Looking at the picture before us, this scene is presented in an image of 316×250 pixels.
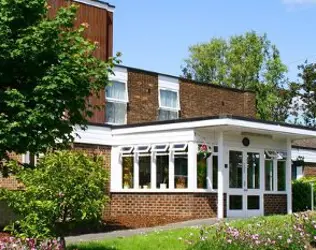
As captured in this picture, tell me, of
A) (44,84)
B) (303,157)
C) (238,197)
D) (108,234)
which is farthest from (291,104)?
(44,84)

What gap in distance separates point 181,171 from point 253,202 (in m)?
3.33

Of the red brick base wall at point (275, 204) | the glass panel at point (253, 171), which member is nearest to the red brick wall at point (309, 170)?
the red brick base wall at point (275, 204)

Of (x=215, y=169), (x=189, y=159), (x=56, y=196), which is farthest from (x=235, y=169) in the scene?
(x=56, y=196)

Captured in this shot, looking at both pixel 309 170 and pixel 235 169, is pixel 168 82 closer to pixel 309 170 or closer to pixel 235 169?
pixel 235 169

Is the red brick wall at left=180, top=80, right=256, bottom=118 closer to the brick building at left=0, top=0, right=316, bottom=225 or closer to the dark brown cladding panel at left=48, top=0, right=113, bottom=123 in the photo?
the brick building at left=0, top=0, right=316, bottom=225

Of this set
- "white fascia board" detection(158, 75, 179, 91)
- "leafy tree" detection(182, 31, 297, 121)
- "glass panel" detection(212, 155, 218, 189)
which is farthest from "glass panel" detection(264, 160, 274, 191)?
"leafy tree" detection(182, 31, 297, 121)

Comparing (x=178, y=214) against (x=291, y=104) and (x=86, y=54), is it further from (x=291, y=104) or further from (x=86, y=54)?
(x=291, y=104)

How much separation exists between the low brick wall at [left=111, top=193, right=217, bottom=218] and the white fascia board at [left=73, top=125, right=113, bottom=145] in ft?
6.78

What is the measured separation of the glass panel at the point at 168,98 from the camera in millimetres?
29859

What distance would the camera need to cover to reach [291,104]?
53250 mm

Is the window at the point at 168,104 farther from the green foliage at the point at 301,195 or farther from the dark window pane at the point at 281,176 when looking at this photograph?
the green foliage at the point at 301,195

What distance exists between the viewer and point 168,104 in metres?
30.1

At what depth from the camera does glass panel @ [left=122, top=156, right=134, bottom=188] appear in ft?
80.1

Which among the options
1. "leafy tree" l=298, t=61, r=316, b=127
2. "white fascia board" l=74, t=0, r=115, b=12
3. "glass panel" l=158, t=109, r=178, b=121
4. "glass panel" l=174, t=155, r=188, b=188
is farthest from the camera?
"leafy tree" l=298, t=61, r=316, b=127
